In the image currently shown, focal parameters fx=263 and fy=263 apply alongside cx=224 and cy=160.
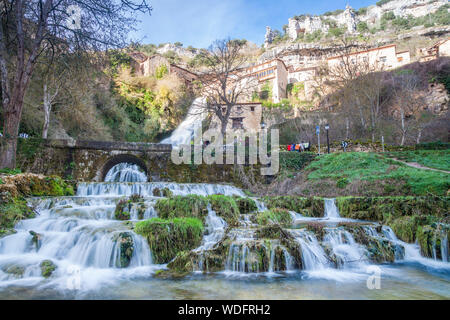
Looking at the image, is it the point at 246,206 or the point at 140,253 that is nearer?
the point at 140,253

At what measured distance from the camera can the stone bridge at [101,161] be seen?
46.1 feet

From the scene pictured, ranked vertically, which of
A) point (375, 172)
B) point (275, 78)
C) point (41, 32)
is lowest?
point (375, 172)

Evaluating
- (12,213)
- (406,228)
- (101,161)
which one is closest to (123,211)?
(12,213)

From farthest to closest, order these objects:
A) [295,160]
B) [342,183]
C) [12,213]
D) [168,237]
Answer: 1. [295,160]
2. [342,183]
3. [12,213]
4. [168,237]

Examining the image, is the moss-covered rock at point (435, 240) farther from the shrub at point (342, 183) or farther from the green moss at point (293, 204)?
the shrub at point (342, 183)

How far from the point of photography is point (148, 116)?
31344 millimetres

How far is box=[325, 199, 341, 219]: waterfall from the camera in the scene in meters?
10.2

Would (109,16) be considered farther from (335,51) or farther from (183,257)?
(335,51)

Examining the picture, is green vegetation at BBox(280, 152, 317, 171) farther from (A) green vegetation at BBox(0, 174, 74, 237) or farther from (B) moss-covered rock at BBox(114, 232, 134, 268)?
(B) moss-covered rock at BBox(114, 232, 134, 268)

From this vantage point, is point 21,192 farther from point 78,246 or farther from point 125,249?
point 125,249

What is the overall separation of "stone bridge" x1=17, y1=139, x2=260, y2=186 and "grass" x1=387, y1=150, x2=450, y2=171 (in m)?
9.79

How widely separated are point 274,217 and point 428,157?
1426cm

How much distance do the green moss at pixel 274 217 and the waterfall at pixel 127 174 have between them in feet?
43.2

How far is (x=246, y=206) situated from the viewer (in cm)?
966
